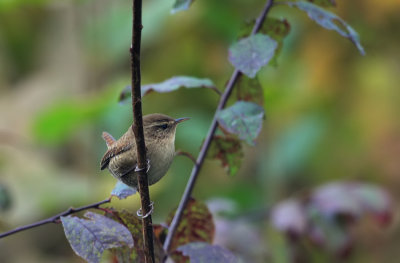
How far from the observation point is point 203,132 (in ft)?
11.3

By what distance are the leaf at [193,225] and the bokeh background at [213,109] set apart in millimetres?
1653

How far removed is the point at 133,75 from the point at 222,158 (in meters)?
0.61

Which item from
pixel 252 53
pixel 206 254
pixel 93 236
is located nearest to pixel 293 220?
pixel 206 254

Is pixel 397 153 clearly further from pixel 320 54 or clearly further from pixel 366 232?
pixel 320 54

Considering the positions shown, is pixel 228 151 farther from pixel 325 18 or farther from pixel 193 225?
pixel 325 18

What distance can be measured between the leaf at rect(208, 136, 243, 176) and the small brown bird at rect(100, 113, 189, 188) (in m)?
0.12

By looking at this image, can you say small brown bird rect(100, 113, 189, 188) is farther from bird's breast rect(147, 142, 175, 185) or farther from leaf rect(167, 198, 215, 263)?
leaf rect(167, 198, 215, 263)

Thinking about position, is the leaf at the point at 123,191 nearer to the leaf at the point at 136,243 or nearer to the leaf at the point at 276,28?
the leaf at the point at 136,243

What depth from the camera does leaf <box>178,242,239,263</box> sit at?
1.33m

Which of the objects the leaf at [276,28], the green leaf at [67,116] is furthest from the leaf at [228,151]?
the green leaf at [67,116]

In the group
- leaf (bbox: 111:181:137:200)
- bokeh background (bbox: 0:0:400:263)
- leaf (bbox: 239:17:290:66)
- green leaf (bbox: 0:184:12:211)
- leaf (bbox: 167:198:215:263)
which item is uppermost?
leaf (bbox: 239:17:290:66)

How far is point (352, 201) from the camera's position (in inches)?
84.4

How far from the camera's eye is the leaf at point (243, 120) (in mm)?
1327

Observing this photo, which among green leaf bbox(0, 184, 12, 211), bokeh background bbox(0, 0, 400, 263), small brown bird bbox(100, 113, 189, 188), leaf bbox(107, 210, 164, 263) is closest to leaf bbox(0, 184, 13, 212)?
green leaf bbox(0, 184, 12, 211)
